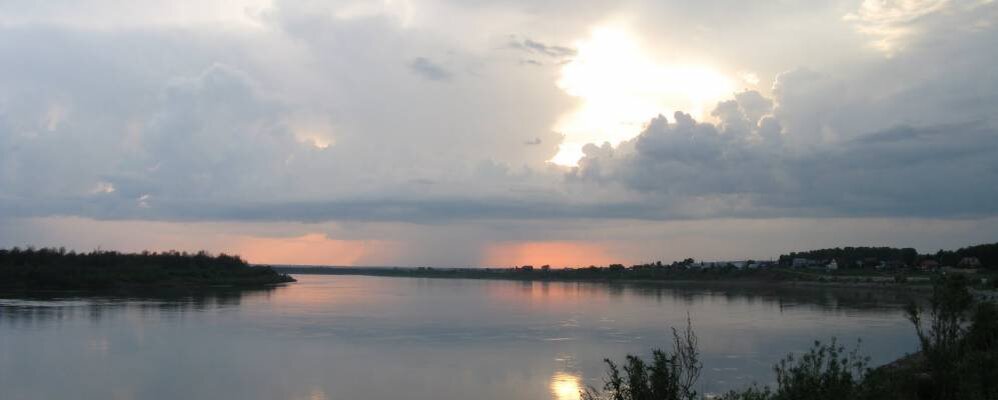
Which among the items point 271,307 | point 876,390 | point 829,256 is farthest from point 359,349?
point 829,256

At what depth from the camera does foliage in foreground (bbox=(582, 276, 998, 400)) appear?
8.63m

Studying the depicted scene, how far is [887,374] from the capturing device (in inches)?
426

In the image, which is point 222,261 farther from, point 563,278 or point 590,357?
point 590,357

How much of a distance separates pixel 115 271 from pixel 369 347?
188 ft

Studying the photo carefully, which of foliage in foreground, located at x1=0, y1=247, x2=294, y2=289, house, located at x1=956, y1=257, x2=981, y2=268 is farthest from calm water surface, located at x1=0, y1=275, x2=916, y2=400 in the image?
house, located at x1=956, y1=257, x2=981, y2=268

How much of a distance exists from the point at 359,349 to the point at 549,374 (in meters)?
7.83

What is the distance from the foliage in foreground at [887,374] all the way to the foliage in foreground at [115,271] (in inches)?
2733

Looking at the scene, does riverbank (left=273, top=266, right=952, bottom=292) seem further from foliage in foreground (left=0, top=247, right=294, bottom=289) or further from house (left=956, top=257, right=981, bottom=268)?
foliage in foreground (left=0, top=247, right=294, bottom=289)

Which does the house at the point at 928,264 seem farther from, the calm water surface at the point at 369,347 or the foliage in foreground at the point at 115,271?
the foliage in foreground at the point at 115,271

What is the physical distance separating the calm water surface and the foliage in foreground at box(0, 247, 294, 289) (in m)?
24.1

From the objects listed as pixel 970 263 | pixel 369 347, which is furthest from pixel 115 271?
pixel 970 263

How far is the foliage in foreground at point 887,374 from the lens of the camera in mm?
8633

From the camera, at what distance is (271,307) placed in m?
46.3

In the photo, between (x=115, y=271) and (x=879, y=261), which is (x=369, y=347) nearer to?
(x=115, y=271)
